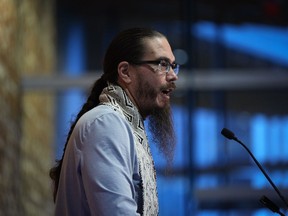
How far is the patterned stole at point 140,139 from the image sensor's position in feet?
7.68

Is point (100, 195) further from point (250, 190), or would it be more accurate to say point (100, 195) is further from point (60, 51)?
point (60, 51)

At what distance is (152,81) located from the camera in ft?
8.31

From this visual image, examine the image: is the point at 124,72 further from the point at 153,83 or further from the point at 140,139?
the point at 140,139

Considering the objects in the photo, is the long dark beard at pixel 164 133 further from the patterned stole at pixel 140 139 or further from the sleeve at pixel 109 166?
the sleeve at pixel 109 166

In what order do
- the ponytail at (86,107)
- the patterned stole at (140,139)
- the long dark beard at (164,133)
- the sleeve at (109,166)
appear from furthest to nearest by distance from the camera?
the long dark beard at (164,133) → the ponytail at (86,107) → the patterned stole at (140,139) → the sleeve at (109,166)

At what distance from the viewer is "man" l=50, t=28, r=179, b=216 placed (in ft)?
7.23

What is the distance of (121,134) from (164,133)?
0.50 m

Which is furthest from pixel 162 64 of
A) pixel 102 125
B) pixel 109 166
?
pixel 109 166

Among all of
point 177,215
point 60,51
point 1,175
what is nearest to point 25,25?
point 60,51

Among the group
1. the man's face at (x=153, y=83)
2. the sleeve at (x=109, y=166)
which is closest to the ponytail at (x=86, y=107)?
the man's face at (x=153, y=83)

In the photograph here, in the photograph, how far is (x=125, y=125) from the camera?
2314 mm

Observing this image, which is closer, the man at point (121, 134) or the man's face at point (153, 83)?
the man at point (121, 134)

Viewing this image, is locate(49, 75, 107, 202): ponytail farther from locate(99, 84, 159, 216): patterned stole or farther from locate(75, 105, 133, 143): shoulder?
locate(75, 105, 133, 143): shoulder

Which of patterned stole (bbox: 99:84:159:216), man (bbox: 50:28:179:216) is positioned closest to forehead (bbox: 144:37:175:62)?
man (bbox: 50:28:179:216)
